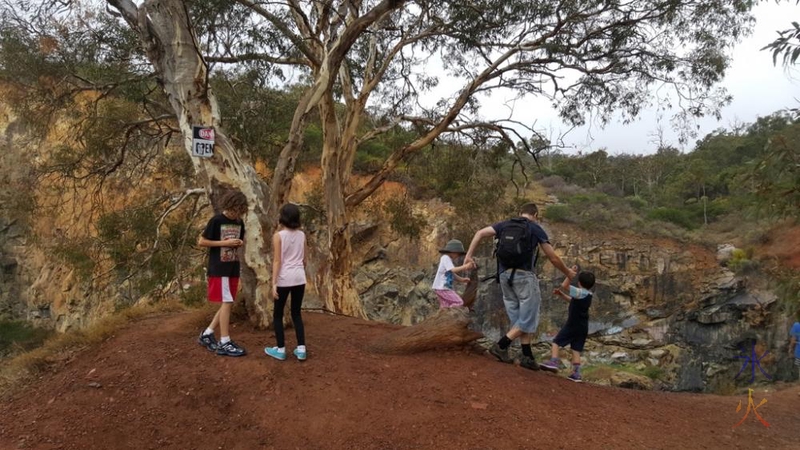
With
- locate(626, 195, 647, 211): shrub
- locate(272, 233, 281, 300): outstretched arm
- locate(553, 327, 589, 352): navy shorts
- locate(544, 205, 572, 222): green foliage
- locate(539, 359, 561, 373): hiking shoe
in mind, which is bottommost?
locate(539, 359, 561, 373): hiking shoe

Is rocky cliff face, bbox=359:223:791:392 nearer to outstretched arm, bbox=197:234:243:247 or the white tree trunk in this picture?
the white tree trunk

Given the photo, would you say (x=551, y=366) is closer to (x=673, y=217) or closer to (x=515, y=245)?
(x=515, y=245)

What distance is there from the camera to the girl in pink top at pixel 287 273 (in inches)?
186

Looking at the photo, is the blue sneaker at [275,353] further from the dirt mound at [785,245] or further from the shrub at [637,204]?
the shrub at [637,204]

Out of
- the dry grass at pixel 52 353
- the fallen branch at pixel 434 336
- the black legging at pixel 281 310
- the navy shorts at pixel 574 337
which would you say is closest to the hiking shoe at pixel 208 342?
the black legging at pixel 281 310

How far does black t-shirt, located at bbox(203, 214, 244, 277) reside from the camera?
4930 millimetres

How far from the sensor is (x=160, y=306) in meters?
7.27

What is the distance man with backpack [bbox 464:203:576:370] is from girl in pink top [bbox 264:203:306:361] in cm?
165

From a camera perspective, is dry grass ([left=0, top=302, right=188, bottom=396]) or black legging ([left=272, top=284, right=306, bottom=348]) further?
dry grass ([left=0, top=302, right=188, bottom=396])

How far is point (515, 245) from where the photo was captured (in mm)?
5266

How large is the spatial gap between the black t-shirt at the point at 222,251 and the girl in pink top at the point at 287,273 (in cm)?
46

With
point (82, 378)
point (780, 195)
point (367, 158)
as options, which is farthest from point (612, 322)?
point (82, 378)

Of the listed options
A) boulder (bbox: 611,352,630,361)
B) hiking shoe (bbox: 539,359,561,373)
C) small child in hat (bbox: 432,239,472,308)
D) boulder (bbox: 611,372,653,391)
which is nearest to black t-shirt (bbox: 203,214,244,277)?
small child in hat (bbox: 432,239,472,308)

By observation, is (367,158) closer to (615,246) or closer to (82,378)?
(615,246)
